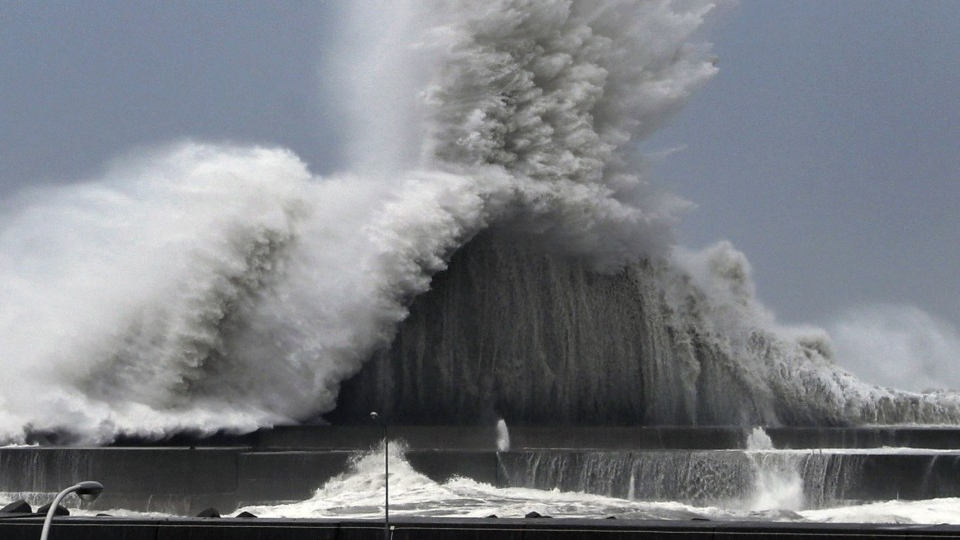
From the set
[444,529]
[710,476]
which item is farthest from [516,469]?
[444,529]

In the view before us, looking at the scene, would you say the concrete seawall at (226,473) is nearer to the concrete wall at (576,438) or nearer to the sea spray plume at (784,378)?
the concrete wall at (576,438)

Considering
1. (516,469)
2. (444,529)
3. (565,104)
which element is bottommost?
(444,529)

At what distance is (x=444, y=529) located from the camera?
1422 centimetres

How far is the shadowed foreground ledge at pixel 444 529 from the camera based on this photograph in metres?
13.4

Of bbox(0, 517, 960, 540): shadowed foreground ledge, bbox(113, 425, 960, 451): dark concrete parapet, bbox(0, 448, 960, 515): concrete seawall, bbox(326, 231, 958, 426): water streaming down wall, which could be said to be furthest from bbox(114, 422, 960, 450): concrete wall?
bbox(0, 517, 960, 540): shadowed foreground ledge

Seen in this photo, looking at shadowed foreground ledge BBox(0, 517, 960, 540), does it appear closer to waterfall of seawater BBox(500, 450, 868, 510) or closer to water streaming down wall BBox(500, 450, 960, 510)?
water streaming down wall BBox(500, 450, 960, 510)

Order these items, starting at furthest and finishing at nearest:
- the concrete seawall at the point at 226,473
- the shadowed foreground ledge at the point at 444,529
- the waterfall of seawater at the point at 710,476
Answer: the concrete seawall at the point at 226,473 → the waterfall of seawater at the point at 710,476 → the shadowed foreground ledge at the point at 444,529

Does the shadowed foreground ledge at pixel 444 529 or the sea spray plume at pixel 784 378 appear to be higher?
the sea spray plume at pixel 784 378

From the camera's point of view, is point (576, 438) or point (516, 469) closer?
point (516, 469)

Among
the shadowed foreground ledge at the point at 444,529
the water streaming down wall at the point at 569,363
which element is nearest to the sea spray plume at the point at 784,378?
the water streaming down wall at the point at 569,363

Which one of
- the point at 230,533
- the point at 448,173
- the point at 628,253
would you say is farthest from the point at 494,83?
the point at 230,533

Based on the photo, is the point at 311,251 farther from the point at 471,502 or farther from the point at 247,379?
the point at 471,502

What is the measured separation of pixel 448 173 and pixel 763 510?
9.51 metres

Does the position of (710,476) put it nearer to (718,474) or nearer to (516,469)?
(718,474)
